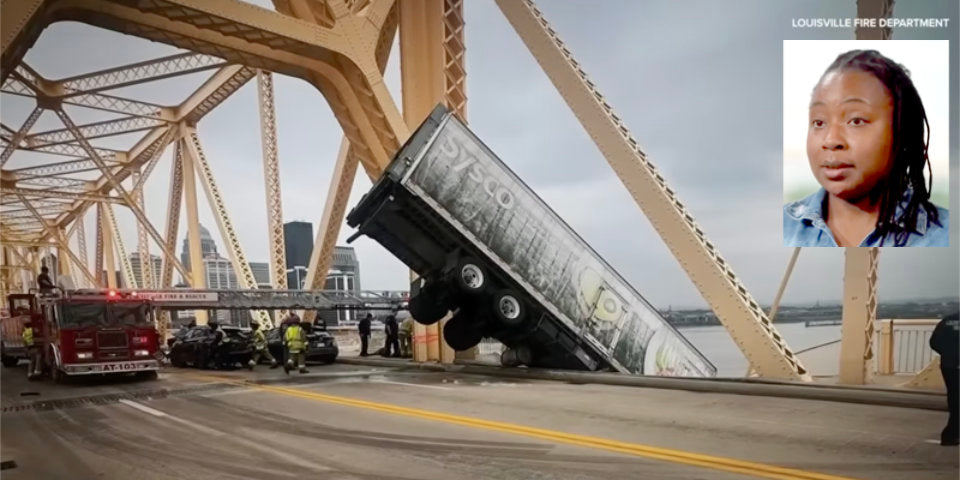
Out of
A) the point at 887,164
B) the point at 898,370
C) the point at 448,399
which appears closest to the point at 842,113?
the point at 887,164

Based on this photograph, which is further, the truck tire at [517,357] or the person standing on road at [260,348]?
the person standing on road at [260,348]

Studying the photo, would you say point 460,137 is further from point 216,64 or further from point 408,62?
point 216,64

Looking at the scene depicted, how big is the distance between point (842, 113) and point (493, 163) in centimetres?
557

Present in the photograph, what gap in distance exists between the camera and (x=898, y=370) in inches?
352

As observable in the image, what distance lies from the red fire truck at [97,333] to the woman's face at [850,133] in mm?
14197

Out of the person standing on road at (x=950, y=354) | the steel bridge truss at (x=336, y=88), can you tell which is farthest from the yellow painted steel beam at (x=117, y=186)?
the person standing on road at (x=950, y=354)

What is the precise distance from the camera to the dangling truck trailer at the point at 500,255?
10359 mm

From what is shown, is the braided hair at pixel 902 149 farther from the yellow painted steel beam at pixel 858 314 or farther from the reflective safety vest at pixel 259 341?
the reflective safety vest at pixel 259 341

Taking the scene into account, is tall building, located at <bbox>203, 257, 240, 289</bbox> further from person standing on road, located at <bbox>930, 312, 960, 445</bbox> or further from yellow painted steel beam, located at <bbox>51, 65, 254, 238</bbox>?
person standing on road, located at <bbox>930, 312, 960, 445</bbox>

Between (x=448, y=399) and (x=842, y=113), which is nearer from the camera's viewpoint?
(x=842, y=113)

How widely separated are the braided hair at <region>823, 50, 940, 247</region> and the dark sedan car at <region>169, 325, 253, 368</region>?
51.9 feet

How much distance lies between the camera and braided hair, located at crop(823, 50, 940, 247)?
23.3ft

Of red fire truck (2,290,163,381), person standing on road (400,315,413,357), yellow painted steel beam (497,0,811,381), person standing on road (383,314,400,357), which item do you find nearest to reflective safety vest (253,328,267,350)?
red fire truck (2,290,163,381)

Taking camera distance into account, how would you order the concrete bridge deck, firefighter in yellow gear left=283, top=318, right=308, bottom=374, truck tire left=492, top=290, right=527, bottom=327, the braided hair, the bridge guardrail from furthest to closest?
firefighter in yellow gear left=283, top=318, right=308, bottom=374
truck tire left=492, top=290, right=527, bottom=327
the bridge guardrail
the braided hair
the concrete bridge deck
